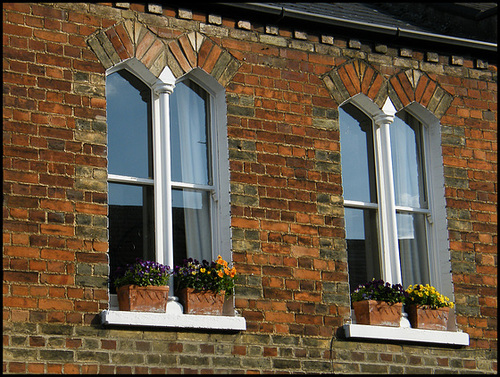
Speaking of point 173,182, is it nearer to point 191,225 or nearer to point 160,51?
point 191,225

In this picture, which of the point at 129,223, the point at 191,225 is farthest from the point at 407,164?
the point at 129,223

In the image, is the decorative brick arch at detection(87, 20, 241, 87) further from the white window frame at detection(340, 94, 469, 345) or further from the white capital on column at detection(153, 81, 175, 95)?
the white window frame at detection(340, 94, 469, 345)

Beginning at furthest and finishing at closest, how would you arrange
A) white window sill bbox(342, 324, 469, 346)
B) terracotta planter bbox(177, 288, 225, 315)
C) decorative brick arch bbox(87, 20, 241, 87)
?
white window sill bbox(342, 324, 469, 346) → decorative brick arch bbox(87, 20, 241, 87) → terracotta planter bbox(177, 288, 225, 315)

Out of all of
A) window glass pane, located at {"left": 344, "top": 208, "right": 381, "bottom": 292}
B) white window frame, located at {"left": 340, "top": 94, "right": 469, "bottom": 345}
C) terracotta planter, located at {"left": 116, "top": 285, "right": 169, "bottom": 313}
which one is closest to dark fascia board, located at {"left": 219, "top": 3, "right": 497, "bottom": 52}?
white window frame, located at {"left": 340, "top": 94, "right": 469, "bottom": 345}

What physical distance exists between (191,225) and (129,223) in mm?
627

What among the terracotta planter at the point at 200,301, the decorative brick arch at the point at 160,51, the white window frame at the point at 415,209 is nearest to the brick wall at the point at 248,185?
the decorative brick arch at the point at 160,51

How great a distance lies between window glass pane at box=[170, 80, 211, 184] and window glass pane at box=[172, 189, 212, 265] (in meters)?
0.17

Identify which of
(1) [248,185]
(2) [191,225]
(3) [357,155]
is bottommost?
(2) [191,225]

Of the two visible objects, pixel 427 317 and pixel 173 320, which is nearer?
pixel 173 320

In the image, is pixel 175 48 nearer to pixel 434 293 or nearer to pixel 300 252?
pixel 300 252

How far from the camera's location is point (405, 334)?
9297 mm

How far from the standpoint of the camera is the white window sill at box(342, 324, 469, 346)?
910cm

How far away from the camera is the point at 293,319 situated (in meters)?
9.00

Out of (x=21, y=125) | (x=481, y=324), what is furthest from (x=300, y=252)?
(x=21, y=125)
